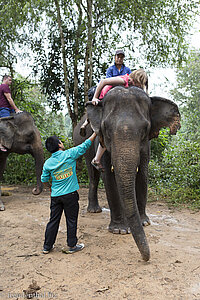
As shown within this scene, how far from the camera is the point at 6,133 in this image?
651 cm

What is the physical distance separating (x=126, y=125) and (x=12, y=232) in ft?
8.55

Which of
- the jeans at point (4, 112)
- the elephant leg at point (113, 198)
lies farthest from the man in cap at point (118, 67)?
the jeans at point (4, 112)

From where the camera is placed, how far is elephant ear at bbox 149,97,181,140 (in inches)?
153

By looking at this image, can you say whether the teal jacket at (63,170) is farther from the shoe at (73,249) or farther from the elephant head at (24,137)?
the elephant head at (24,137)

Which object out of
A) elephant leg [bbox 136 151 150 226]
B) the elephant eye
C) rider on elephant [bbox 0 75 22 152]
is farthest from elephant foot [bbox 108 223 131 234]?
rider on elephant [bbox 0 75 22 152]

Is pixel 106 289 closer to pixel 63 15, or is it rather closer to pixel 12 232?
pixel 12 232

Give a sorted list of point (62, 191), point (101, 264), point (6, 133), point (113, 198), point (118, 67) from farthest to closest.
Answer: point (6, 133)
point (118, 67)
point (113, 198)
point (62, 191)
point (101, 264)

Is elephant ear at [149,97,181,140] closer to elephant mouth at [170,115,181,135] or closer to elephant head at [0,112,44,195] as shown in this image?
elephant mouth at [170,115,181,135]

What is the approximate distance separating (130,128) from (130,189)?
2.20ft

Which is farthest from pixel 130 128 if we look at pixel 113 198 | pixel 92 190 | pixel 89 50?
pixel 89 50

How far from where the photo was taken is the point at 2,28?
9.03 m

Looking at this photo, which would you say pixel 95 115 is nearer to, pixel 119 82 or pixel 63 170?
pixel 119 82

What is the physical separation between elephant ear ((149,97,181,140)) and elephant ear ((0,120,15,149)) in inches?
146

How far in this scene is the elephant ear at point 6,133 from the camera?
21.3 feet
